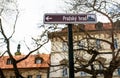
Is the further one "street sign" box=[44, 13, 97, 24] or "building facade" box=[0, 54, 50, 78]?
"building facade" box=[0, 54, 50, 78]

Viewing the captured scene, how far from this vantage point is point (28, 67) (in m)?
46.8

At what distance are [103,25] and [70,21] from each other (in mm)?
40407

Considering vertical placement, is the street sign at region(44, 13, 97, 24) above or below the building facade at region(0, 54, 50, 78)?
above

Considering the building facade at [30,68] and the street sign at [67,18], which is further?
the building facade at [30,68]

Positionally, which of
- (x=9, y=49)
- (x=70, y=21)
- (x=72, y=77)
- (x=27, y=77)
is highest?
(x=70, y=21)

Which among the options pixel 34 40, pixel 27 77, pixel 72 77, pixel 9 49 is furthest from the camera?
pixel 27 77

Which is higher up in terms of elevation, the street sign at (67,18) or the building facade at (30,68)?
the street sign at (67,18)

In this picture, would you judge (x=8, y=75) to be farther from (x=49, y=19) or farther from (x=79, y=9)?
(x=49, y=19)

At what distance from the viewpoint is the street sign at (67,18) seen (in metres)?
5.02

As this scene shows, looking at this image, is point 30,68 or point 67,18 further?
point 30,68

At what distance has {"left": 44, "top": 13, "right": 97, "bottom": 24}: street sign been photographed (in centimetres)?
502

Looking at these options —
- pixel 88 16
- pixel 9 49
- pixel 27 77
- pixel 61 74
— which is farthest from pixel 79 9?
pixel 27 77

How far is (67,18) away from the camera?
16.5ft

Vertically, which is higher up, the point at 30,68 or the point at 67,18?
the point at 67,18
